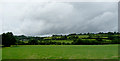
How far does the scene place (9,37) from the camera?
47.8 m

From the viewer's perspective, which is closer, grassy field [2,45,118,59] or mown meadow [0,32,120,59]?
grassy field [2,45,118,59]

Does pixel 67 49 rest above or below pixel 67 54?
below

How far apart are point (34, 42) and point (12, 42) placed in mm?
15196

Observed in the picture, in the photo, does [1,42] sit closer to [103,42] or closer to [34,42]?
[34,42]

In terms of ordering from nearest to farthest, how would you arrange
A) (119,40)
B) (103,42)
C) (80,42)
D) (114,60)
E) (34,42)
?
1. (114,60)
2. (119,40)
3. (103,42)
4. (80,42)
5. (34,42)

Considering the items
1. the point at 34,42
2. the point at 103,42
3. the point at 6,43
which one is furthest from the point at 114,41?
the point at 6,43

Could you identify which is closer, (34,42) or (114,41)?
(114,41)

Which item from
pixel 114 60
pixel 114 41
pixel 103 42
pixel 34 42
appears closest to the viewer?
pixel 114 60

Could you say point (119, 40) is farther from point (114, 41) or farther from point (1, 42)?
point (1, 42)

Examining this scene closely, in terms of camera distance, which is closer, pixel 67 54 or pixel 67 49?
pixel 67 54

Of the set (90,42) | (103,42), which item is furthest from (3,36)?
(103,42)

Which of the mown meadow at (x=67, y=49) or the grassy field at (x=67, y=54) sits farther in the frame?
the mown meadow at (x=67, y=49)

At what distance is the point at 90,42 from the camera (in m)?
49.1

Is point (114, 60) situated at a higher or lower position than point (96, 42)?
higher
